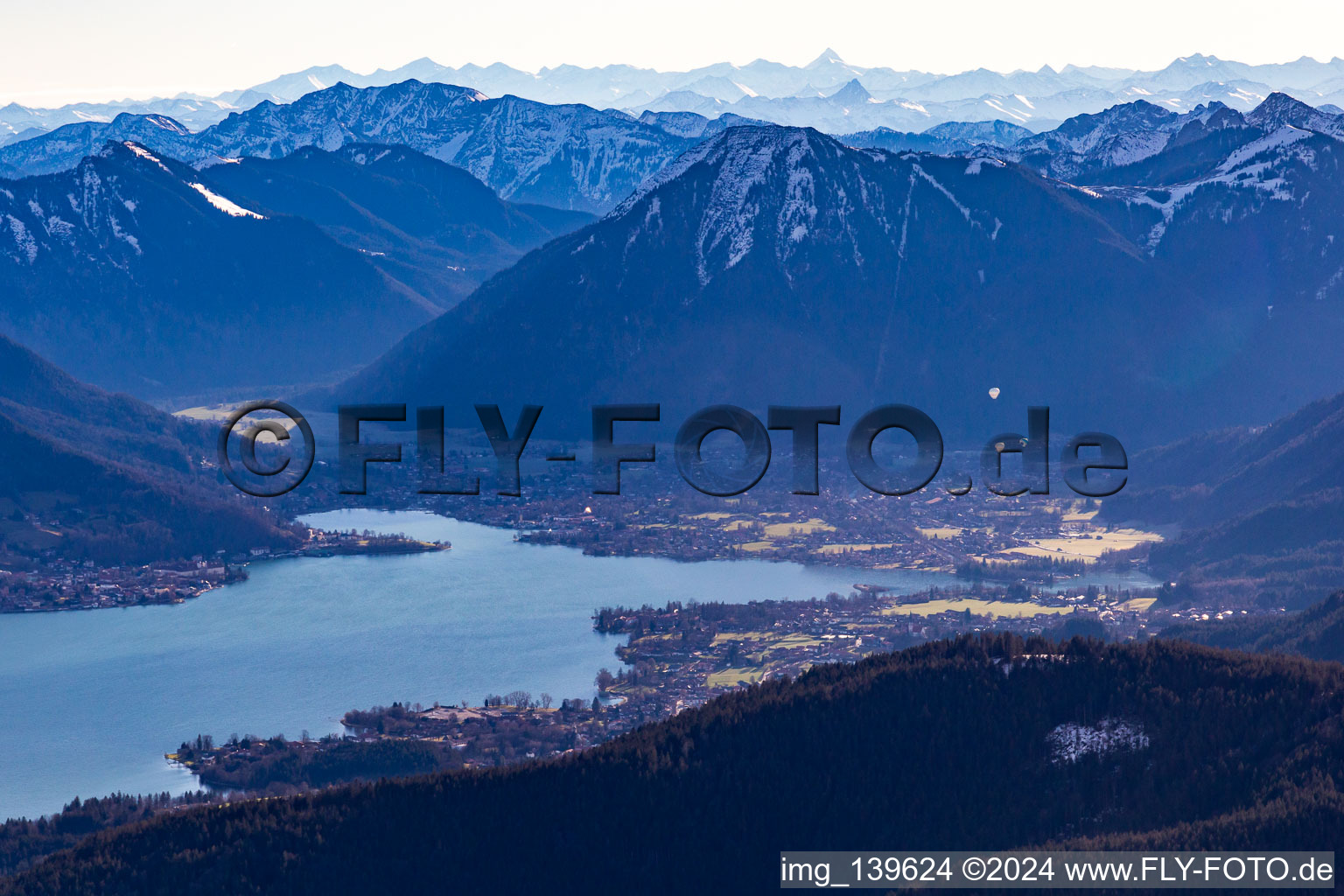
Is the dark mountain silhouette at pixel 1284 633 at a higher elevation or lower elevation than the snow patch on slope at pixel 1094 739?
higher

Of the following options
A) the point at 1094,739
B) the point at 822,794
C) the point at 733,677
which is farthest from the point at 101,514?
the point at 1094,739

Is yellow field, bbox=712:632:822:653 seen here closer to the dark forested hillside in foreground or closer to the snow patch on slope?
the dark forested hillside in foreground

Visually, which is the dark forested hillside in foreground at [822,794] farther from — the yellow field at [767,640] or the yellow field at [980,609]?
the yellow field at [980,609]

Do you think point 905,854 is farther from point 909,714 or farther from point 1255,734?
point 1255,734

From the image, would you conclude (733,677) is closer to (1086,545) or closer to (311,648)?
(311,648)

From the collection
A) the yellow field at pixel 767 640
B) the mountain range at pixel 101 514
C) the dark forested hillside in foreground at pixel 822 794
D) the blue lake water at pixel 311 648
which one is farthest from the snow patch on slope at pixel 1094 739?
the mountain range at pixel 101 514

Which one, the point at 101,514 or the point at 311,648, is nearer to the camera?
the point at 311,648

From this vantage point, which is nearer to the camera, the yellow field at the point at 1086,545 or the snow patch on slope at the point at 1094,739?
the snow patch on slope at the point at 1094,739
